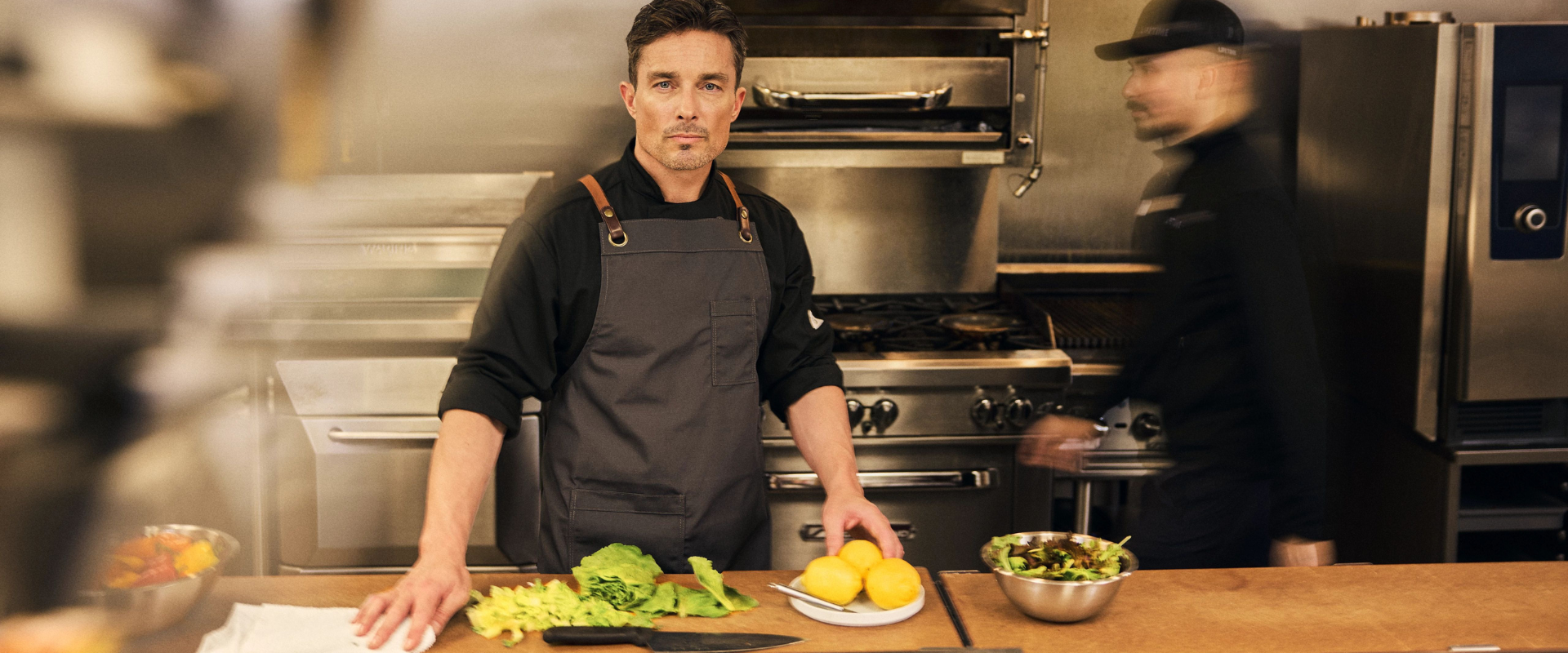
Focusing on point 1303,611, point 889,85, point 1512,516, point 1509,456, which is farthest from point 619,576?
point 1512,516

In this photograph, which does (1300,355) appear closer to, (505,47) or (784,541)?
(784,541)

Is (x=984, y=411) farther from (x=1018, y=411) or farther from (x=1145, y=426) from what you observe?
(x=1145, y=426)

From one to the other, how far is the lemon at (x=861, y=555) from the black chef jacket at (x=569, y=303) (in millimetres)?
481

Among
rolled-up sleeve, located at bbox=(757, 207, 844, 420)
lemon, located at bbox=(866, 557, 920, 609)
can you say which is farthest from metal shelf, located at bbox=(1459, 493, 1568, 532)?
lemon, located at bbox=(866, 557, 920, 609)

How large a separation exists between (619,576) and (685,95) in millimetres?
663

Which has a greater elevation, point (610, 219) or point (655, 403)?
point (610, 219)

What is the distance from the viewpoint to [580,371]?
1.56m

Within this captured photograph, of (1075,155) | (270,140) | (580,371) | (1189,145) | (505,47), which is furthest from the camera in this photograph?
(1075,155)

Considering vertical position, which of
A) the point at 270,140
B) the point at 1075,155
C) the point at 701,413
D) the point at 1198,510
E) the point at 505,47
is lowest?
the point at 1198,510

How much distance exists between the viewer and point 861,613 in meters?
1.17

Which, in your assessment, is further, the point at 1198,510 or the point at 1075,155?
the point at 1075,155

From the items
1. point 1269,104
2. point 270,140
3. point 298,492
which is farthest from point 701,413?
point 1269,104

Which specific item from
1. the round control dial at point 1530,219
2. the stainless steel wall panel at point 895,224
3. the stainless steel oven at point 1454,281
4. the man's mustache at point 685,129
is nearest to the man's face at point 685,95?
the man's mustache at point 685,129

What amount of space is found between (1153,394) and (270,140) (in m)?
1.42
